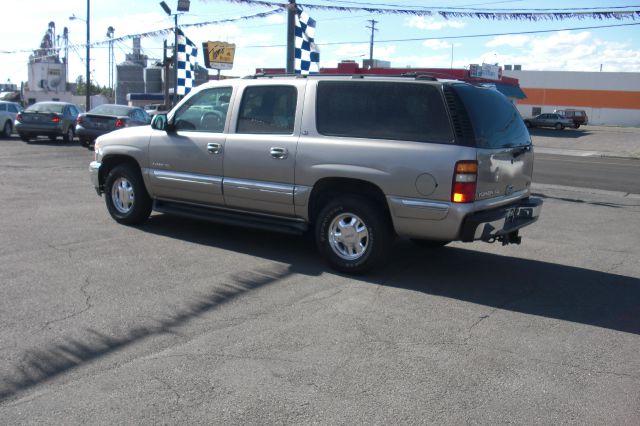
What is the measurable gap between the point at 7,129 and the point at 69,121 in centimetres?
357

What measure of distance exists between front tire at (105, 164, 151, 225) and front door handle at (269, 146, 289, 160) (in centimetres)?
221

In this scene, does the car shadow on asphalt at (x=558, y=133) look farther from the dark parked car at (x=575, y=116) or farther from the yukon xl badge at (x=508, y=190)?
the yukon xl badge at (x=508, y=190)

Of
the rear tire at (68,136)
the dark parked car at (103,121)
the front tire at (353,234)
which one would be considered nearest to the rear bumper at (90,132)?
the dark parked car at (103,121)

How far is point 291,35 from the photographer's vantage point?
16.2m

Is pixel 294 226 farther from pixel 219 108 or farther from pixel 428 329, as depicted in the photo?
pixel 428 329

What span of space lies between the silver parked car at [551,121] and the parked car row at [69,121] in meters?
38.4

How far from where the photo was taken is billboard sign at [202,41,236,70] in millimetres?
26953

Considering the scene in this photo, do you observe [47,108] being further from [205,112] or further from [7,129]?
[205,112]

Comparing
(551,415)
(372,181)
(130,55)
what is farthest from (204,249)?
(130,55)

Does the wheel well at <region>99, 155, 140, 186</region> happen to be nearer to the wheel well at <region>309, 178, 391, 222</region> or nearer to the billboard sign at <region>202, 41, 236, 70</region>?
the wheel well at <region>309, 178, 391, 222</region>

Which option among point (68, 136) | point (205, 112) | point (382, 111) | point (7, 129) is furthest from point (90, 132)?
point (382, 111)

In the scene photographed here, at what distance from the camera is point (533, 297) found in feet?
20.3

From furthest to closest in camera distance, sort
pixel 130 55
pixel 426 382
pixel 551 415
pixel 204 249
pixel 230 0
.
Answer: pixel 130 55
pixel 230 0
pixel 204 249
pixel 426 382
pixel 551 415

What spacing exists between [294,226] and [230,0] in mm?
14212
